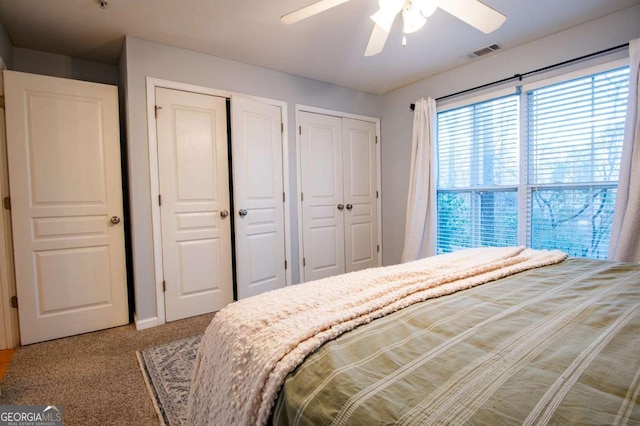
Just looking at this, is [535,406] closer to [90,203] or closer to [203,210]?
[203,210]

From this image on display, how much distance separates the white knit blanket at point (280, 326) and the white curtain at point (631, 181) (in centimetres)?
150

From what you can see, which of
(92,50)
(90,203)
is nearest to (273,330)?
(90,203)

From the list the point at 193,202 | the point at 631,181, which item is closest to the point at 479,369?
the point at 631,181

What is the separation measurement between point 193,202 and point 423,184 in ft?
8.14

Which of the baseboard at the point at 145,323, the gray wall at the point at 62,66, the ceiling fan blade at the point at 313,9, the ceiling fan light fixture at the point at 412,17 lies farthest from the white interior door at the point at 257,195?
the ceiling fan light fixture at the point at 412,17

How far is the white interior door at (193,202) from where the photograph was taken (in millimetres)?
2711

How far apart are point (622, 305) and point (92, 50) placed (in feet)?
12.9

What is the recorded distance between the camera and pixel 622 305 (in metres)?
1.02

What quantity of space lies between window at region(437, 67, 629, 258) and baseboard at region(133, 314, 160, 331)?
3004 millimetres

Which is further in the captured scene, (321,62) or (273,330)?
(321,62)

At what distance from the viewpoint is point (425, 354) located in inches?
29.2

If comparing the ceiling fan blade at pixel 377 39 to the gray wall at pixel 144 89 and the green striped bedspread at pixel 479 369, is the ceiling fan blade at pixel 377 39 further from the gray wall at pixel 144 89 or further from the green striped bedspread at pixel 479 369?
the green striped bedspread at pixel 479 369

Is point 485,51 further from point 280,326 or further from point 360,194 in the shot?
point 280,326

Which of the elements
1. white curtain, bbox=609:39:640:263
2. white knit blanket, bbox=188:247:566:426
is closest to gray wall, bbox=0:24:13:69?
white knit blanket, bbox=188:247:566:426
